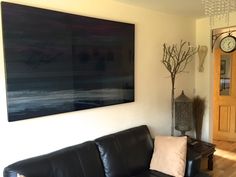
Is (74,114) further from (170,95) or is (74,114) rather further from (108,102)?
(170,95)

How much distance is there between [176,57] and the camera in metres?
3.52

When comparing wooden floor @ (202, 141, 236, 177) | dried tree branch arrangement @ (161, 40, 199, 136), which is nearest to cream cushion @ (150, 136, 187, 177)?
dried tree branch arrangement @ (161, 40, 199, 136)

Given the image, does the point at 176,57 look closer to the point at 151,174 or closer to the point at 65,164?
the point at 151,174

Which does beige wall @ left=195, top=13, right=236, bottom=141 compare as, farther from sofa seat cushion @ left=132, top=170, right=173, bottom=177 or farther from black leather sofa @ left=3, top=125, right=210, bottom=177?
sofa seat cushion @ left=132, top=170, right=173, bottom=177

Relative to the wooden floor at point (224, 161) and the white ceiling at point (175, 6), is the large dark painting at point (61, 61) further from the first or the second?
the wooden floor at point (224, 161)

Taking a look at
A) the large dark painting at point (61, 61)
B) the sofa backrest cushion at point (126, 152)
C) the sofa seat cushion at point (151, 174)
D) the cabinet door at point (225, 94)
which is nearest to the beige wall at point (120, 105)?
the large dark painting at point (61, 61)

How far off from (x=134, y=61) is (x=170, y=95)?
94 centimetres

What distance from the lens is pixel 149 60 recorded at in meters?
3.16

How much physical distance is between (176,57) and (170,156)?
1.59 metres

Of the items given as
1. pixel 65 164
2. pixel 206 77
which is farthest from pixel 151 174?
pixel 206 77

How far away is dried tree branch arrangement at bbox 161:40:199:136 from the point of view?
332 cm

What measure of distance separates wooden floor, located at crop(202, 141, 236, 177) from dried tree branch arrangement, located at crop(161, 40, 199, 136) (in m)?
0.83

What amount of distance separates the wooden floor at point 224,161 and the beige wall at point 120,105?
2.96 ft

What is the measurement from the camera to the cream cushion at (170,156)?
2.46m
